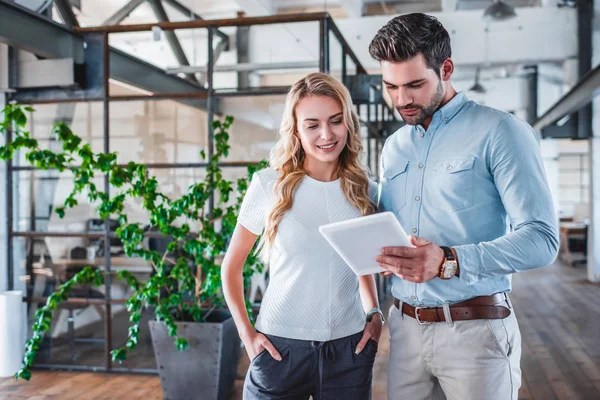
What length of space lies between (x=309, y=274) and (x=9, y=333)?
364 centimetres

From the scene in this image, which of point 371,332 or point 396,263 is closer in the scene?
point 396,263

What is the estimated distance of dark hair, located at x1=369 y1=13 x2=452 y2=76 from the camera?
1.54 metres

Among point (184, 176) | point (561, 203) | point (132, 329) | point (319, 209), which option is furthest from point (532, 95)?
point (319, 209)

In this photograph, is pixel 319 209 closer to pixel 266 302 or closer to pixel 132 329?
pixel 266 302

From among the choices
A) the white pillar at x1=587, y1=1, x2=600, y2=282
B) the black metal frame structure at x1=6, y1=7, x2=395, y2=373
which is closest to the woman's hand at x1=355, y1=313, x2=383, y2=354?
the black metal frame structure at x1=6, y1=7, x2=395, y2=373

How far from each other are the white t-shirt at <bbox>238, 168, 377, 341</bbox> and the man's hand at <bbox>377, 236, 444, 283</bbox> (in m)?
0.36

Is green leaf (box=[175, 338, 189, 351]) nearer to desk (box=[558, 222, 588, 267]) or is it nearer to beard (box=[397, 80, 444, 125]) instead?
beard (box=[397, 80, 444, 125])

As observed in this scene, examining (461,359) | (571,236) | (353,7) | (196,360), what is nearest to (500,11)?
(353,7)

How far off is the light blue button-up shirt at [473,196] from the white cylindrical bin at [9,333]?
373 cm

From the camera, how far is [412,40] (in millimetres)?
1530

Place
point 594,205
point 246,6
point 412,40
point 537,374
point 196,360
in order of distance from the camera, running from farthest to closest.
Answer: point 594,205
point 246,6
point 537,374
point 196,360
point 412,40

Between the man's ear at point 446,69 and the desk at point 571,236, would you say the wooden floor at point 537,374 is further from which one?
the desk at point 571,236

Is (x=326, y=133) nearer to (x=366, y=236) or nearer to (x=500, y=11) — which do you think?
(x=366, y=236)

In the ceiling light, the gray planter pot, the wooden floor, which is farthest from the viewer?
the ceiling light
